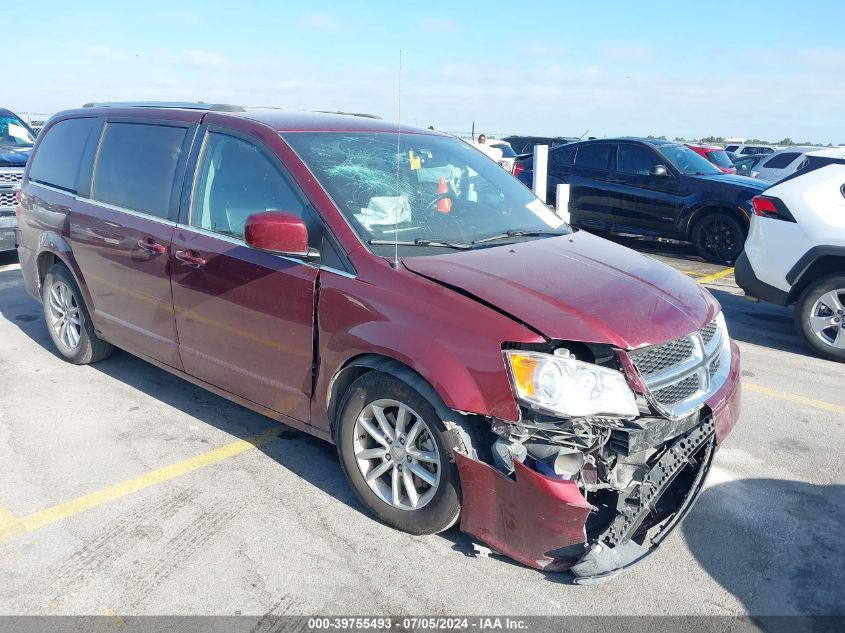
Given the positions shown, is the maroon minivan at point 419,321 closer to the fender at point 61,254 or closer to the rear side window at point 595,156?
the fender at point 61,254

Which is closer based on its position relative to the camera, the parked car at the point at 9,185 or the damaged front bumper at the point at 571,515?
the damaged front bumper at the point at 571,515

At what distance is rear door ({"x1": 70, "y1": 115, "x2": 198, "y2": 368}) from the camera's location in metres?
4.22

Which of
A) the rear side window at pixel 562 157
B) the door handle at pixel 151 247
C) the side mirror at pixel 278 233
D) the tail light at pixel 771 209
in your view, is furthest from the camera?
the rear side window at pixel 562 157

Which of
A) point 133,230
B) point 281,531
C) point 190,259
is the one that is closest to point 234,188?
point 190,259

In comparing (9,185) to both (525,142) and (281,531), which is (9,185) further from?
(525,142)

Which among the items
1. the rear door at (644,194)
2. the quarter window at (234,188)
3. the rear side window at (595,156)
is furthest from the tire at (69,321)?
the rear side window at (595,156)

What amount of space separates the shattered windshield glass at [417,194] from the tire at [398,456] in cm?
70

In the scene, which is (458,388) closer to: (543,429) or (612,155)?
(543,429)

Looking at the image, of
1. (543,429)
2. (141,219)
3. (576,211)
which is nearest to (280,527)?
(543,429)

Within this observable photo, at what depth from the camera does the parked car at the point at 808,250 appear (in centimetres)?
599

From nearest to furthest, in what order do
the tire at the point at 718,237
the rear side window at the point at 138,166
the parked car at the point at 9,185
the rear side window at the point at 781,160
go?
1. the rear side window at the point at 138,166
2. the parked car at the point at 9,185
3. the tire at the point at 718,237
4. the rear side window at the point at 781,160

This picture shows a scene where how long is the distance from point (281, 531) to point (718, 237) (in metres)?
8.83

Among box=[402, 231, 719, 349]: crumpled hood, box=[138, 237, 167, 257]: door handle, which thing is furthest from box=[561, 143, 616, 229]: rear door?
box=[138, 237, 167, 257]: door handle

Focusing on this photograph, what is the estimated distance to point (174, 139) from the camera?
427 centimetres
